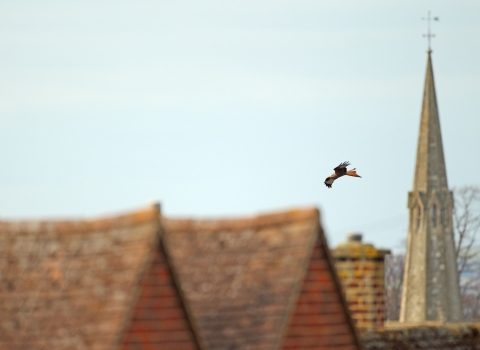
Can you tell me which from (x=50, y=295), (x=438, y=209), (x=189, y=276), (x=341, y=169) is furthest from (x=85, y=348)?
(x=438, y=209)

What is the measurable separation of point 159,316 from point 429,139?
83.9 meters

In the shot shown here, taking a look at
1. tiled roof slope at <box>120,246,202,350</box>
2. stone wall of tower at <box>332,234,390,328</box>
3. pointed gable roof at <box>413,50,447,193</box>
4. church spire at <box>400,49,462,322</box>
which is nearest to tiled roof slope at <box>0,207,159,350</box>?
tiled roof slope at <box>120,246,202,350</box>

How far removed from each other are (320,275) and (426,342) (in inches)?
202

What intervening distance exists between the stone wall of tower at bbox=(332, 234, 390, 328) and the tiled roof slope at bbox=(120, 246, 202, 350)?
238 inches

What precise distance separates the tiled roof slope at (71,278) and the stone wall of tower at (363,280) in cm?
622

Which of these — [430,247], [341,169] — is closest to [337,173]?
[341,169]

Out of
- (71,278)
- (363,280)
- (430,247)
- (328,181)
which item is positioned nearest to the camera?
(71,278)

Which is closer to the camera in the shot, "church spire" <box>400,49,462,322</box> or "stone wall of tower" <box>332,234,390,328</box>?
"stone wall of tower" <box>332,234,390,328</box>

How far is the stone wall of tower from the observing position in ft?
70.8

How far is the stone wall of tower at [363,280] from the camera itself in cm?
2158

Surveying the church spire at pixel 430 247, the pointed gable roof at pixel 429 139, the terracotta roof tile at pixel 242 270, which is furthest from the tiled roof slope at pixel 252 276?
the pointed gable roof at pixel 429 139

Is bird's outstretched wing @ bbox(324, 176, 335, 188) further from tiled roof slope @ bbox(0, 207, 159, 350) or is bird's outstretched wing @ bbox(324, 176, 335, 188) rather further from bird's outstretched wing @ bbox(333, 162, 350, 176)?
tiled roof slope @ bbox(0, 207, 159, 350)

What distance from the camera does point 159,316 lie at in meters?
15.8

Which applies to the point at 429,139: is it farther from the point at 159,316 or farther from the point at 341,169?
the point at 159,316
